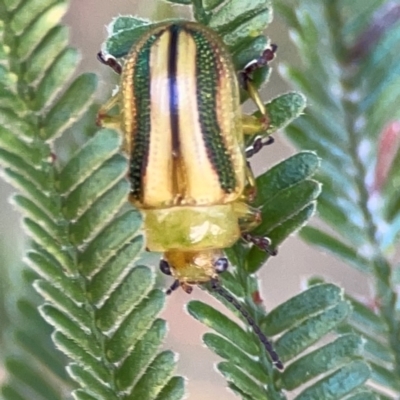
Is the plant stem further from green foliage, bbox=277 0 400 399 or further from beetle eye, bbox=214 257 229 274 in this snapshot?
beetle eye, bbox=214 257 229 274

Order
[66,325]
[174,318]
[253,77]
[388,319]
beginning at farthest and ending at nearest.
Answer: [174,318] → [388,319] → [253,77] → [66,325]

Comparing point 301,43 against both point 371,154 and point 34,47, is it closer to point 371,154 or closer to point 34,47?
point 371,154

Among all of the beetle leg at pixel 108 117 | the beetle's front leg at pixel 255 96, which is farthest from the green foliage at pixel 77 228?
the beetle leg at pixel 108 117

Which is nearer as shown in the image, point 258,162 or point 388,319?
point 388,319

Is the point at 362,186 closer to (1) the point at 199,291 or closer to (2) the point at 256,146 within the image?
(2) the point at 256,146

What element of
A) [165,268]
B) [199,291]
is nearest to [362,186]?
[165,268]

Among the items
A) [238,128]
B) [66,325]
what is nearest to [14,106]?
[66,325]

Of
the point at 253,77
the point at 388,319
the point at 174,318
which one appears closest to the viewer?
the point at 253,77

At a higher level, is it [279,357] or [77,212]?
[77,212]
